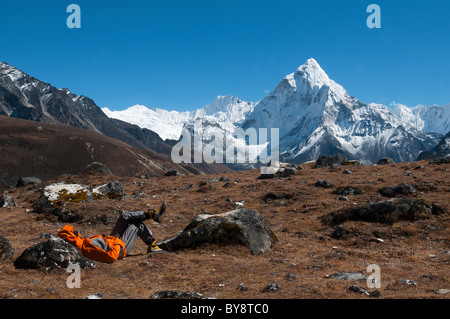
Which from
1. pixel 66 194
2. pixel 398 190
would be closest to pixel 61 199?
pixel 66 194

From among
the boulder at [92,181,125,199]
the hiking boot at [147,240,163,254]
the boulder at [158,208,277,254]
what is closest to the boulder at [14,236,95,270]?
the hiking boot at [147,240,163,254]

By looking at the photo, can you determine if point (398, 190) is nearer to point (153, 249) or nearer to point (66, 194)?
point (153, 249)

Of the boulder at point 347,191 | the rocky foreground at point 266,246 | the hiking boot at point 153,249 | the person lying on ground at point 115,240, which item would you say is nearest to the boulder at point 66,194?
the rocky foreground at point 266,246

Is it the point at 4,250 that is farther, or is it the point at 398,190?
the point at 398,190

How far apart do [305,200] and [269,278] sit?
13471mm

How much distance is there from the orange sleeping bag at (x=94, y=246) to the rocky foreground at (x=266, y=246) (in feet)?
1.44

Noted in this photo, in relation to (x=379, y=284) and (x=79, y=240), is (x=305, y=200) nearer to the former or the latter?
(x=379, y=284)

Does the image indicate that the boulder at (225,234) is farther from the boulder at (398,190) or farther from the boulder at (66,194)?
the boulder at (66,194)

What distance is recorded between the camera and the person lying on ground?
1196cm

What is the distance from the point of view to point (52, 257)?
35.5 ft

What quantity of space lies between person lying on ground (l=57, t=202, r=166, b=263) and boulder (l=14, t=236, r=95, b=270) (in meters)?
0.59

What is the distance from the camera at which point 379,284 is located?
9.47 meters

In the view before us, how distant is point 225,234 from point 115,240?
182 inches

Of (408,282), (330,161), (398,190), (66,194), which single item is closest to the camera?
(408,282)
